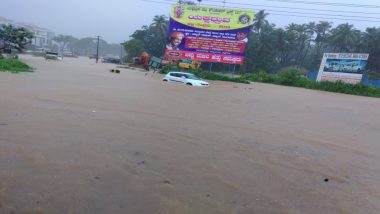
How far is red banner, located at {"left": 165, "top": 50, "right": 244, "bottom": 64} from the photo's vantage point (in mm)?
36938

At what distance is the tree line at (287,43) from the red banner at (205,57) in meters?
25.1

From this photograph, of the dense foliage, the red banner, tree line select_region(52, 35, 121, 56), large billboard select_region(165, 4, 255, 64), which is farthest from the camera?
tree line select_region(52, 35, 121, 56)

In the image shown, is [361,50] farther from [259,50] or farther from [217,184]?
[217,184]

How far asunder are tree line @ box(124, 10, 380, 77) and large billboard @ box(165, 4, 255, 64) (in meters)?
25.5

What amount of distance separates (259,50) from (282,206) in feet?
215

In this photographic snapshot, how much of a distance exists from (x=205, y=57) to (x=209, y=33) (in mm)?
2484

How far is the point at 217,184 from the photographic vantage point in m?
5.21

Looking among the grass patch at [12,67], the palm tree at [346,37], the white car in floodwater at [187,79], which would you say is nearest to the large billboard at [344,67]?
the white car in floodwater at [187,79]

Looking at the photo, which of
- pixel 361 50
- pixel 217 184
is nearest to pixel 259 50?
pixel 361 50

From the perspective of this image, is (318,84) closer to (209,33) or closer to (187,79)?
(209,33)

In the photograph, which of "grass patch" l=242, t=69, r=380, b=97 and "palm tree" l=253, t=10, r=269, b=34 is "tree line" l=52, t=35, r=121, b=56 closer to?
"palm tree" l=253, t=10, r=269, b=34

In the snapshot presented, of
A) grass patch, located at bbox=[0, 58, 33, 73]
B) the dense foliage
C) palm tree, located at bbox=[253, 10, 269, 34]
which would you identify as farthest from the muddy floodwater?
palm tree, located at bbox=[253, 10, 269, 34]

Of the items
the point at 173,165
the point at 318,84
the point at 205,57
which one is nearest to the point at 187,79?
the point at 205,57

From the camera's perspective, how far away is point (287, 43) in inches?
2852
